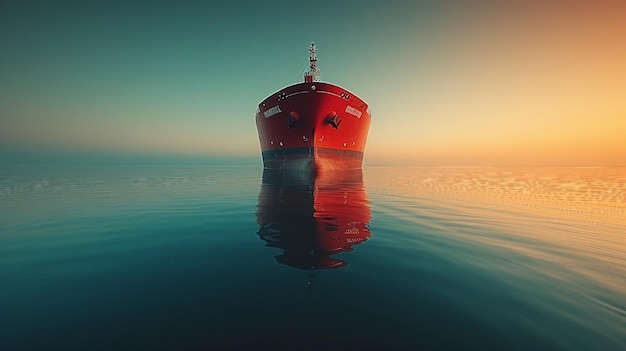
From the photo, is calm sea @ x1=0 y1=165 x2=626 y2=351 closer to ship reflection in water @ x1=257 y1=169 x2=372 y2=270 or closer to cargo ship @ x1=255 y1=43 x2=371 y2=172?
ship reflection in water @ x1=257 y1=169 x2=372 y2=270

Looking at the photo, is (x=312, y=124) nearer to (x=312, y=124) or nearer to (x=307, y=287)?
(x=312, y=124)

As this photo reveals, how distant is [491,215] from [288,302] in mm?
8448

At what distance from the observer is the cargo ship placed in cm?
2192

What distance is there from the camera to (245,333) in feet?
6.94

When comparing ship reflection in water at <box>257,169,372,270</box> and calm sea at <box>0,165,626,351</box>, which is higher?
ship reflection in water at <box>257,169,372,270</box>

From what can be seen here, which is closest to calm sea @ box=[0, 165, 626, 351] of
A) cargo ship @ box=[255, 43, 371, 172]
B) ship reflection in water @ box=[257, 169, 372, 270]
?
ship reflection in water @ box=[257, 169, 372, 270]

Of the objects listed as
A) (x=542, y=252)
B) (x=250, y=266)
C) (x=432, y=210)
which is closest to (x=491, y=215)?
(x=432, y=210)

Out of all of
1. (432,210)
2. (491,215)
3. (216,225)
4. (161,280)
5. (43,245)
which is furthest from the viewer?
(432,210)

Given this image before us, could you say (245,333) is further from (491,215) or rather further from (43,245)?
(491,215)

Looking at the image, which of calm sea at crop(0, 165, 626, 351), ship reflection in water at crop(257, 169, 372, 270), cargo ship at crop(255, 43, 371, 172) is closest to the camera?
calm sea at crop(0, 165, 626, 351)

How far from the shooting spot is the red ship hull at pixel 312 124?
21922mm

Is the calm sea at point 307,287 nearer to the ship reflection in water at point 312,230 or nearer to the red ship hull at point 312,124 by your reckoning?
the ship reflection in water at point 312,230

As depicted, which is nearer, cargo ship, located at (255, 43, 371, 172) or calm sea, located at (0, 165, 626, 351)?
calm sea, located at (0, 165, 626, 351)

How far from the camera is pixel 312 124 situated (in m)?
22.3
